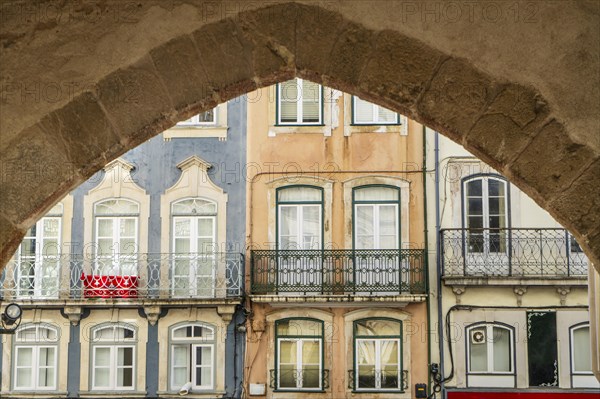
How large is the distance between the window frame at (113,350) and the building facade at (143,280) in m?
0.02

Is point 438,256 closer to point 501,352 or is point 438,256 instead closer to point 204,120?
point 501,352

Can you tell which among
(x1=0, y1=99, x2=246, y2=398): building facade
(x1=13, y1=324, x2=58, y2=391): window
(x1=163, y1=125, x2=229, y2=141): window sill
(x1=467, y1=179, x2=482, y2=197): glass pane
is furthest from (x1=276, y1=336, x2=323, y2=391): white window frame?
(x1=13, y1=324, x2=58, y2=391): window

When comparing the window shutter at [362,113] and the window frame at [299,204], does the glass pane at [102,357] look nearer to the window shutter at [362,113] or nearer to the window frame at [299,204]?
the window frame at [299,204]

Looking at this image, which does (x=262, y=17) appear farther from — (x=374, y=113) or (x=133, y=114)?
(x=374, y=113)

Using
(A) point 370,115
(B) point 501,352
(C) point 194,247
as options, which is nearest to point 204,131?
(C) point 194,247

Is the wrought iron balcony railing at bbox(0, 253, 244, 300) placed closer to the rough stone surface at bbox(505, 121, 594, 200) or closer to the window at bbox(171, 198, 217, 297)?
the window at bbox(171, 198, 217, 297)

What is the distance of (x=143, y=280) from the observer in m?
18.8

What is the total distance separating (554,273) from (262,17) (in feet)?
52.8

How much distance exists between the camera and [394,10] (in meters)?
2.88

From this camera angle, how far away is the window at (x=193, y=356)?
18484 millimetres

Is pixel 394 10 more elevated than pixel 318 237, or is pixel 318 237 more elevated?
pixel 318 237

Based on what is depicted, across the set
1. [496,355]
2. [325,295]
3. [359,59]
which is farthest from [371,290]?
[359,59]

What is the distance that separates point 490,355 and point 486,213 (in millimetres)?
2653

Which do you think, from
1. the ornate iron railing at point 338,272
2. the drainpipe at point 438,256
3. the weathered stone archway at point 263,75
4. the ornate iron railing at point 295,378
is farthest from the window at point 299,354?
the weathered stone archway at point 263,75
